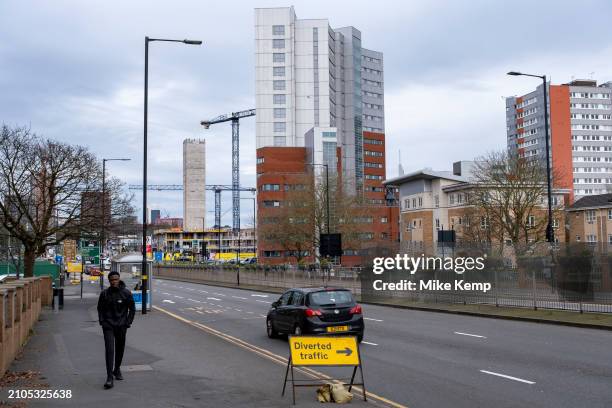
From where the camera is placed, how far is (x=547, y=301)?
84.6 feet

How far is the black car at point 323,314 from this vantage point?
17.3 m

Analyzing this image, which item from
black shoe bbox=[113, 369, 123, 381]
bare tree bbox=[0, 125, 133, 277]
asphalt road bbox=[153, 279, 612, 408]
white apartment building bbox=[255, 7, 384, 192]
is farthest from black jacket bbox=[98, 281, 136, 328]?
white apartment building bbox=[255, 7, 384, 192]

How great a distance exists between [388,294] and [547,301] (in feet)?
37.4

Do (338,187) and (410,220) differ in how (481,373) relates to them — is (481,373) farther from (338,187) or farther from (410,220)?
(410,220)

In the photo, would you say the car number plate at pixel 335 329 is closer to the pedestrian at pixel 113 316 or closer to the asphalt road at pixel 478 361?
the asphalt road at pixel 478 361

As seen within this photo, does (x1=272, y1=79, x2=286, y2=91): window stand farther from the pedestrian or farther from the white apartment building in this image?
the pedestrian

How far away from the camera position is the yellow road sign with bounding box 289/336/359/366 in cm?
991

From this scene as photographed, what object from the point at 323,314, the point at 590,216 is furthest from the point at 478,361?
the point at 590,216

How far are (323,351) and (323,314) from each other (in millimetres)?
7462

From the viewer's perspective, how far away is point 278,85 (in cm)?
12750

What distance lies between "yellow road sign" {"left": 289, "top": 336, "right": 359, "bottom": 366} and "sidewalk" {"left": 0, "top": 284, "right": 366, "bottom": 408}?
0.58 metres

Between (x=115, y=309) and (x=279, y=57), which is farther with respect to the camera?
(x=279, y=57)

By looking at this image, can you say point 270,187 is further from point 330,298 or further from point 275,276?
Result: point 330,298

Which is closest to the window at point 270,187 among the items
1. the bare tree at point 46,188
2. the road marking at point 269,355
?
the bare tree at point 46,188
